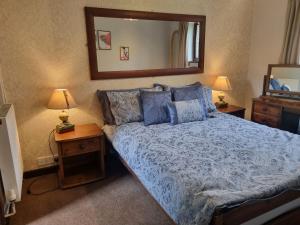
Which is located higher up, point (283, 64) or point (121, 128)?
point (283, 64)

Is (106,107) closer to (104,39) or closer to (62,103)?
(62,103)

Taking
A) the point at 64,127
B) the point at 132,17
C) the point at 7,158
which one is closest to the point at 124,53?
the point at 132,17

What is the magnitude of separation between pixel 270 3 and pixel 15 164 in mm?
4096

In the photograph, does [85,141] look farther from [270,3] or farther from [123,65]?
[270,3]

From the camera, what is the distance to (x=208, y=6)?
3.50 m

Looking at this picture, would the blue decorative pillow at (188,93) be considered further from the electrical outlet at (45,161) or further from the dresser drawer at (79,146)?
the electrical outlet at (45,161)

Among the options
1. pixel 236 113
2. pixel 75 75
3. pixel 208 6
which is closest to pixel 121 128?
pixel 75 75

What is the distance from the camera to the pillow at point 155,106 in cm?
280

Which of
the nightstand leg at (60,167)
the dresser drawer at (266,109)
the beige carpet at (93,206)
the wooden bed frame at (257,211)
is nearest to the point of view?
the wooden bed frame at (257,211)

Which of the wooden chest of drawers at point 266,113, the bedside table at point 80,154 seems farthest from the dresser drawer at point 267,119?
the bedside table at point 80,154

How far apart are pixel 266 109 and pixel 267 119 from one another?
150 mm

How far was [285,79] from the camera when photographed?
3502mm

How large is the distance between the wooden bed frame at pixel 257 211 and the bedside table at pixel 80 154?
1.71 metres

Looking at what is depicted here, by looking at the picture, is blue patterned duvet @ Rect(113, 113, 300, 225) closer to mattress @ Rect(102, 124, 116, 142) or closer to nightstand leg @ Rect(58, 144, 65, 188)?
mattress @ Rect(102, 124, 116, 142)
